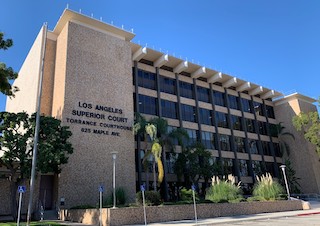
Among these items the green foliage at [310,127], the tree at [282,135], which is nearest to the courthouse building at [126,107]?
the tree at [282,135]

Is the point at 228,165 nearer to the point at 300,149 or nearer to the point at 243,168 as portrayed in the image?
the point at 243,168

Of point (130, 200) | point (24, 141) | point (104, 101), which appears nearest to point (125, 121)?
point (104, 101)

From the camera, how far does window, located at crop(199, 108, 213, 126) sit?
45.0 meters

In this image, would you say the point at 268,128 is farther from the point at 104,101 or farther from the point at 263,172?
the point at 104,101

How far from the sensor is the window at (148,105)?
38.6m

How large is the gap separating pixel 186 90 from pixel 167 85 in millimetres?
3633

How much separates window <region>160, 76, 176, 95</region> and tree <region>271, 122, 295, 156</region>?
2241 centimetres

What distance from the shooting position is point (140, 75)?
132 feet

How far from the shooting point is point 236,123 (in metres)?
49.4

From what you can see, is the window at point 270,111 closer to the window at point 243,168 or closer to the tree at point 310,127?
the tree at point 310,127

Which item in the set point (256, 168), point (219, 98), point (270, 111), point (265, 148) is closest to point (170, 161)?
point (219, 98)

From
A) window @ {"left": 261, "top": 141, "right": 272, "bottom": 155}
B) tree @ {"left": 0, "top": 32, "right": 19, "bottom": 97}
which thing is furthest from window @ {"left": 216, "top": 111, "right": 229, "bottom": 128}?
tree @ {"left": 0, "top": 32, "right": 19, "bottom": 97}

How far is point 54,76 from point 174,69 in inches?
698

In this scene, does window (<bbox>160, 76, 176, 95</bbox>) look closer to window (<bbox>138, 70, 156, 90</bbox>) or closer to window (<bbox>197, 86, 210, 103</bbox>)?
window (<bbox>138, 70, 156, 90</bbox>)
